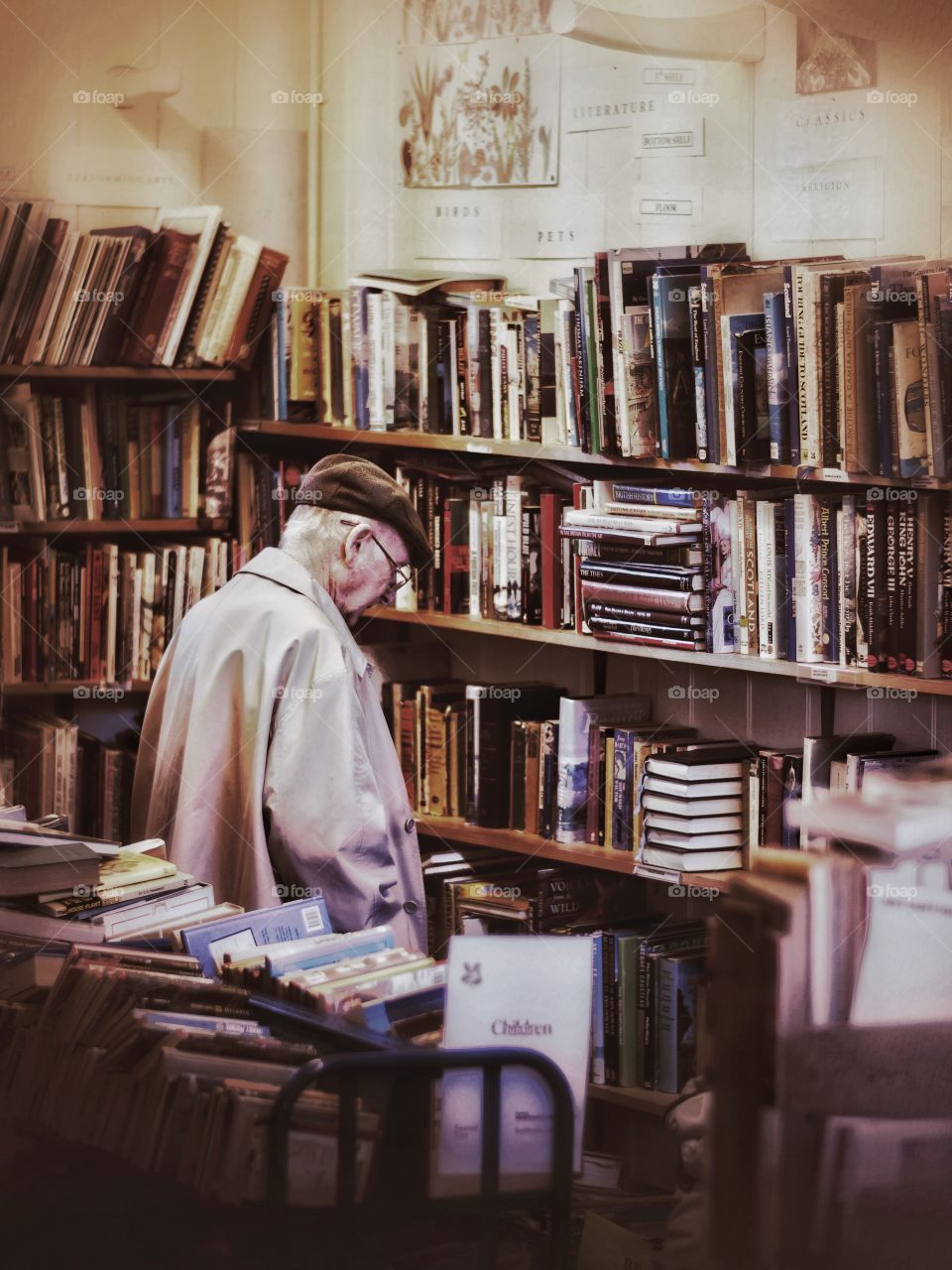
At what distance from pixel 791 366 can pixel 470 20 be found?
5.52 feet

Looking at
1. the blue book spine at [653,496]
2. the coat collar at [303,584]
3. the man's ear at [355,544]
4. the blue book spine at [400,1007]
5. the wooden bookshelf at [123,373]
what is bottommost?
the blue book spine at [400,1007]

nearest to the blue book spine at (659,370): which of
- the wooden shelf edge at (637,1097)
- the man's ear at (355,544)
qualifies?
the man's ear at (355,544)

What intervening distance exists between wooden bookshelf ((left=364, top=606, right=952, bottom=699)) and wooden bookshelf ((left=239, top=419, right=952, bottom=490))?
37 centimetres

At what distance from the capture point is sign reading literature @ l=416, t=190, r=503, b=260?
3.95m

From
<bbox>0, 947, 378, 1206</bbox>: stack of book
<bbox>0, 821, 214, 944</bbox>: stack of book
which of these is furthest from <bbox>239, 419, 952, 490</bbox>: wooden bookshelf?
<bbox>0, 947, 378, 1206</bbox>: stack of book

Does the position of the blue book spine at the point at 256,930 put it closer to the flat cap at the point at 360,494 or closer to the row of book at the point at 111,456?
the flat cap at the point at 360,494

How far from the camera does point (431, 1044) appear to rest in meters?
1.77

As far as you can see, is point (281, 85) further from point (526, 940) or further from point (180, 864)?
point (526, 940)

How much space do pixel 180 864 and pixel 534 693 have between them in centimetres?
108

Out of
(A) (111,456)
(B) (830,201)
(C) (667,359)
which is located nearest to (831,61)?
(B) (830,201)

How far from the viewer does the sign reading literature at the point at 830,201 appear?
123 inches

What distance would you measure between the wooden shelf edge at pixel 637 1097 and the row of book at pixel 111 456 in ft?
6.00

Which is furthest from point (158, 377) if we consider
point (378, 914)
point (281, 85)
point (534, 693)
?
point (378, 914)

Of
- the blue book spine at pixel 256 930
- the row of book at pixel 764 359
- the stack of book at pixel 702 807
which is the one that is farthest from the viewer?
the stack of book at pixel 702 807
